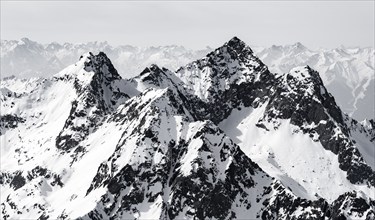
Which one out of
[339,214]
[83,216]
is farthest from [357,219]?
[83,216]

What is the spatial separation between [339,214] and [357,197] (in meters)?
9.44

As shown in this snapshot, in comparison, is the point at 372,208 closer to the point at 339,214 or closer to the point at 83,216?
the point at 339,214

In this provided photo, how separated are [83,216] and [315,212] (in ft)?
269

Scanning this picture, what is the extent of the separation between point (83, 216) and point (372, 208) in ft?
337

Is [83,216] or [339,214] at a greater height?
[83,216]

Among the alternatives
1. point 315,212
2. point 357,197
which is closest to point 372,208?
point 357,197

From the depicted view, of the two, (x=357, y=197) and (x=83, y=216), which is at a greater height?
(x=83, y=216)

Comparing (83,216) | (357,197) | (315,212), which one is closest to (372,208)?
(357,197)

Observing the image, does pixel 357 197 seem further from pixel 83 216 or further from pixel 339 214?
pixel 83 216

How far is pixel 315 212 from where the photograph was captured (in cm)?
19850

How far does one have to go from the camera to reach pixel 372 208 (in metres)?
200

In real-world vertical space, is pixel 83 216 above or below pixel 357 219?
above

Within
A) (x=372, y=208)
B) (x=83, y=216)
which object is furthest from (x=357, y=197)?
(x=83, y=216)

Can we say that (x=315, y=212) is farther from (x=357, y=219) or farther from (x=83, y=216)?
(x=83, y=216)
